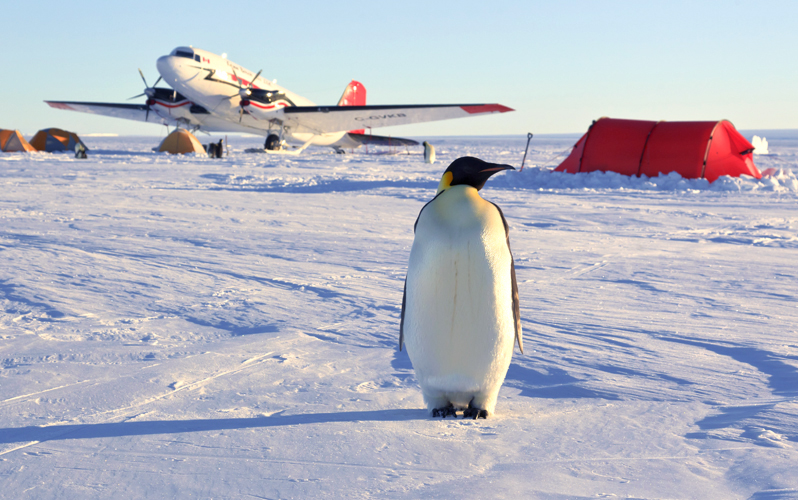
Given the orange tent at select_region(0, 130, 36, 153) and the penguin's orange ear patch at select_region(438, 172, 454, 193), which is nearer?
the penguin's orange ear patch at select_region(438, 172, 454, 193)

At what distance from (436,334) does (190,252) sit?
4642mm

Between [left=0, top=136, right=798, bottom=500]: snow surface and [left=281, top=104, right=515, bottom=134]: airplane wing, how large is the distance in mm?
20016

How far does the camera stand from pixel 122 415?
7.98 feet

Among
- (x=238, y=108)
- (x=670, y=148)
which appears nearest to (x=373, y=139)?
(x=238, y=108)

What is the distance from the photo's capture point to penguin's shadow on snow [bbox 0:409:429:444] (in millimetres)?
2213

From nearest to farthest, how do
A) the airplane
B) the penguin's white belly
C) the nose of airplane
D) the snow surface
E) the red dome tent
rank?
the snow surface < the penguin's white belly < the red dome tent < the nose of airplane < the airplane

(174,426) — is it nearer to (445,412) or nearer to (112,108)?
(445,412)

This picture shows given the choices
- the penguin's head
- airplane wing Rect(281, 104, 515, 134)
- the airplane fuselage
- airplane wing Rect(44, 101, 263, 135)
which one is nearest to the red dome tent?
airplane wing Rect(281, 104, 515, 134)

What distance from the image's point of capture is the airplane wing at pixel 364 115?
2697 centimetres

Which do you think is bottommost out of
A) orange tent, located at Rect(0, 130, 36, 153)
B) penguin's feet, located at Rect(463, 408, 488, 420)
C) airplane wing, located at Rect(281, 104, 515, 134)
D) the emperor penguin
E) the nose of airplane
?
penguin's feet, located at Rect(463, 408, 488, 420)

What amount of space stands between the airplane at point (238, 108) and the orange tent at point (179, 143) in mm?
467

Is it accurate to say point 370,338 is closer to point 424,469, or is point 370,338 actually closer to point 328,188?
point 424,469

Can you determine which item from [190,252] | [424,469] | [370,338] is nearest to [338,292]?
[370,338]

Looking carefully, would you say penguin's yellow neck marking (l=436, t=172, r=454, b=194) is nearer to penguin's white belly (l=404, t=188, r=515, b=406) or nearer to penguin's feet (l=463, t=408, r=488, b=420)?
penguin's white belly (l=404, t=188, r=515, b=406)
